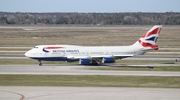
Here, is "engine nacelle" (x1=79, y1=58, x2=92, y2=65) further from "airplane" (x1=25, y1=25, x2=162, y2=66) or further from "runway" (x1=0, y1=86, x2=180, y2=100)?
"runway" (x1=0, y1=86, x2=180, y2=100)

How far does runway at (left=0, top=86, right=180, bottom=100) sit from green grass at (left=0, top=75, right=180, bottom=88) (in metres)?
3.62

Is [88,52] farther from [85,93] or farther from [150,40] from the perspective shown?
[85,93]

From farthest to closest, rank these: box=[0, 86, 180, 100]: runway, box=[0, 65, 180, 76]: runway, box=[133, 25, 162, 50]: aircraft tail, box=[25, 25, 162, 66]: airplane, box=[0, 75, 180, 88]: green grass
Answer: box=[133, 25, 162, 50]: aircraft tail → box=[25, 25, 162, 66]: airplane → box=[0, 65, 180, 76]: runway → box=[0, 75, 180, 88]: green grass → box=[0, 86, 180, 100]: runway

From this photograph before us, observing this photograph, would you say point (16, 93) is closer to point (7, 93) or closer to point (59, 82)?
point (7, 93)

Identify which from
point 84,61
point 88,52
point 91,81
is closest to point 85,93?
point 91,81

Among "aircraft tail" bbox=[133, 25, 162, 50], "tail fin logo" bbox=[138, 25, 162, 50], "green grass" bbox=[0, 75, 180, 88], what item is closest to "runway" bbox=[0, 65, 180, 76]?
"green grass" bbox=[0, 75, 180, 88]

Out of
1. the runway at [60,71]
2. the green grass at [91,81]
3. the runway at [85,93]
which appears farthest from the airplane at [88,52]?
the runway at [85,93]

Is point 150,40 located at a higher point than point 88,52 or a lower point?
higher

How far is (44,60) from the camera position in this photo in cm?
6956

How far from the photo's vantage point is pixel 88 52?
69812 mm

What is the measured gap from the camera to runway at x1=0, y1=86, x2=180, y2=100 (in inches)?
1502

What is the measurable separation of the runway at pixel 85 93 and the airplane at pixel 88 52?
2466 centimetres

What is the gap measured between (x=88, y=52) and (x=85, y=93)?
97.0 ft

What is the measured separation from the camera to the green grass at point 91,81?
47.3 meters
